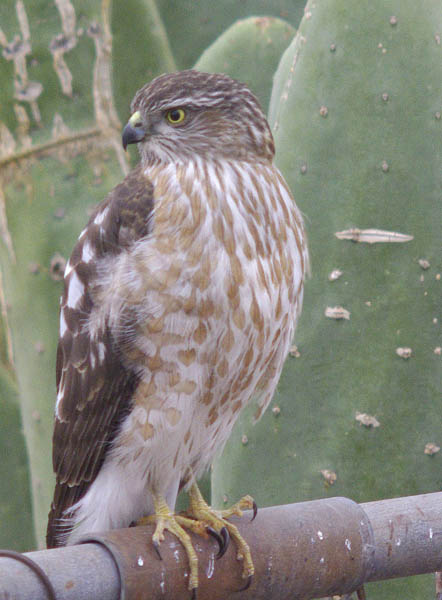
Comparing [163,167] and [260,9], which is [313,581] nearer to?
[163,167]

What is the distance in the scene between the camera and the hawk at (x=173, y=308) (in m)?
2.30

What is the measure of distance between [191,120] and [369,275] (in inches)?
24.0

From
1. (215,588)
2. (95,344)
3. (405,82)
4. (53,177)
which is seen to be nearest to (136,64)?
(53,177)

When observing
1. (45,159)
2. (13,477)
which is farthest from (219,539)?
(13,477)

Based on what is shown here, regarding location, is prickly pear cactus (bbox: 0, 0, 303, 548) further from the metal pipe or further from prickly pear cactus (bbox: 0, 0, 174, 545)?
the metal pipe

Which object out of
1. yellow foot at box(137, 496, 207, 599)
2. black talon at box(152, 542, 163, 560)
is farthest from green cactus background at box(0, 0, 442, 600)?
black talon at box(152, 542, 163, 560)

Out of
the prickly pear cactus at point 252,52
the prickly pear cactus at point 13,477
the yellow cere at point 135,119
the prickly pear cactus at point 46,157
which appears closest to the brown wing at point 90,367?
the yellow cere at point 135,119

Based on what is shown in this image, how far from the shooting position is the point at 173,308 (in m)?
2.27

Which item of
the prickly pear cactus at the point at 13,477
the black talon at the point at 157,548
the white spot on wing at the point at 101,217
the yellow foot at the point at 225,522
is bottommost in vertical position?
the prickly pear cactus at the point at 13,477

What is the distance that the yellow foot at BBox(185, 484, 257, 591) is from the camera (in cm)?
214

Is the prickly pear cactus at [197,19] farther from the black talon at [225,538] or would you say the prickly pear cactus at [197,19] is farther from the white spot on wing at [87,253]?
the black talon at [225,538]

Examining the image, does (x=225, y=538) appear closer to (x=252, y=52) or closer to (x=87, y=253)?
(x=87, y=253)

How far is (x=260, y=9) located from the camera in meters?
4.54

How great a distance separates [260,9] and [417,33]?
74.8 inches
